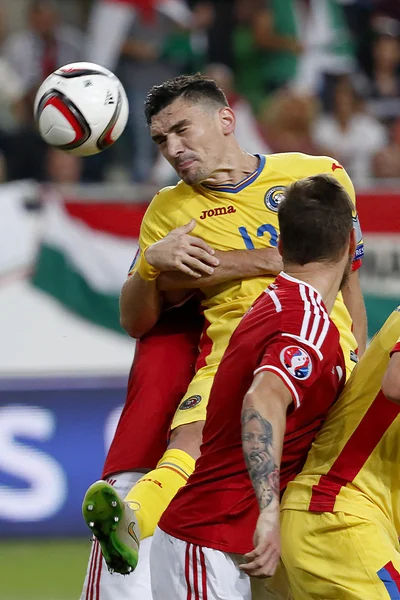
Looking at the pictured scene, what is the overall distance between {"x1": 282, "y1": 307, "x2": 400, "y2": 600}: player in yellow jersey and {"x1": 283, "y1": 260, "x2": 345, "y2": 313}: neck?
21cm

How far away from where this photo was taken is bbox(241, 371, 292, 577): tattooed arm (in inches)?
117

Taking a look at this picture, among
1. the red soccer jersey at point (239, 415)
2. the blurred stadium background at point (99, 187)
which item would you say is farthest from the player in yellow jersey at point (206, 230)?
the blurred stadium background at point (99, 187)

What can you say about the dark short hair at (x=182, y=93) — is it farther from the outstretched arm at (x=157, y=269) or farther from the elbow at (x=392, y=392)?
the elbow at (x=392, y=392)

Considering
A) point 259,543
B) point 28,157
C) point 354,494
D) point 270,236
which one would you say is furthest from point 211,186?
point 28,157

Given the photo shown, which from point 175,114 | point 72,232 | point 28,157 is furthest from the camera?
point 28,157

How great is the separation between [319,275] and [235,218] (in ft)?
4.36

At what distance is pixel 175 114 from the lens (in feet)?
14.9

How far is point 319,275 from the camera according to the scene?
10.8 ft

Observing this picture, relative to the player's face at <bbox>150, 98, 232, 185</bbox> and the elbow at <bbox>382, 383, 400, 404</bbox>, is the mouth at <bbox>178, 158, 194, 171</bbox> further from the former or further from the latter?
the elbow at <bbox>382, 383, 400, 404</bbox>

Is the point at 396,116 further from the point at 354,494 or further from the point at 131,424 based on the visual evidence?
the point at 354,494

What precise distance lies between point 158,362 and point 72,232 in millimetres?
3051

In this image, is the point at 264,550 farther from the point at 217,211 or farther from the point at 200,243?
the point at 217,211

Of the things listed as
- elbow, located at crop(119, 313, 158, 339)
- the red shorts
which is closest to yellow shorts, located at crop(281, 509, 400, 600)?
the red shorts

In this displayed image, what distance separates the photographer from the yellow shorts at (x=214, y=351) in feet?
14.3
